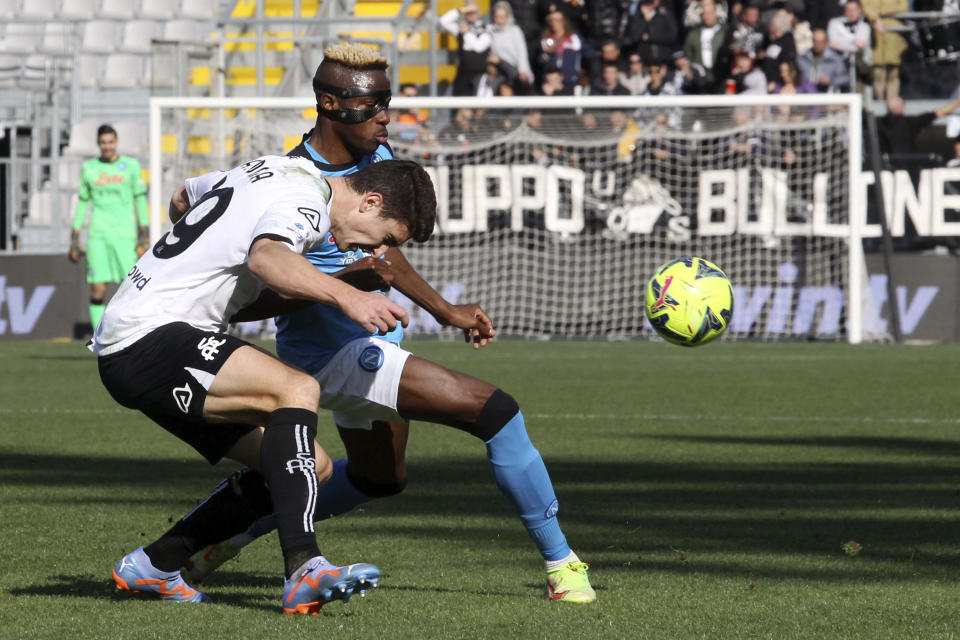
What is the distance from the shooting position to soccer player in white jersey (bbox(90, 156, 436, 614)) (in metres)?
4.20

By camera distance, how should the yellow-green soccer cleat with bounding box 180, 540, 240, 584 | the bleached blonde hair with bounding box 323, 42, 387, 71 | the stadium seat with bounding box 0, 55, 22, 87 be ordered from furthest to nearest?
the stadium seat with bounding box 0, 55, 22, 87 → the bleached blonde hair with bounding box 323, 42, 387, 71 → the yellow-green soccer cleat with bounding box 180, 540, 240, 584

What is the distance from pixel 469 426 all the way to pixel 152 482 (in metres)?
3.27

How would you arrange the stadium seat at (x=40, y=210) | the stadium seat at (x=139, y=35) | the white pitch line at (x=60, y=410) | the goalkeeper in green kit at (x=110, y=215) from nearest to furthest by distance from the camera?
the white pitch line at (x=60, y=410), the goalkeeper in green kit at (x=110, y=215), the stadium seat at (x=40, y=210), the stadium seat at (x=139, y=35)

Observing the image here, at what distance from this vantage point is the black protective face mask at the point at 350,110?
5.38 m

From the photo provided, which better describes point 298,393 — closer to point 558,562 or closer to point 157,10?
point 558,562

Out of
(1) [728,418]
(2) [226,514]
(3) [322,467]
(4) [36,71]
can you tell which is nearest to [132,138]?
(4) [36,71]

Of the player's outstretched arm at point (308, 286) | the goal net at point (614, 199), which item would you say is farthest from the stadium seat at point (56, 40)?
the player's outstretched arm at point (308, 286)

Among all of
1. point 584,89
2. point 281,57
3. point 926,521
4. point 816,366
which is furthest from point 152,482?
point 281,57

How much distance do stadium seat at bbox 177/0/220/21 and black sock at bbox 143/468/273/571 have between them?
20.1m

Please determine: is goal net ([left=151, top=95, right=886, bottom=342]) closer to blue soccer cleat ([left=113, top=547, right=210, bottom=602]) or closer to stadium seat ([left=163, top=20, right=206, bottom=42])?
stadium seat ([left=163, top=20, right=206, bottom=42])

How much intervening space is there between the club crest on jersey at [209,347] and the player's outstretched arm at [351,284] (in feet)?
1.34

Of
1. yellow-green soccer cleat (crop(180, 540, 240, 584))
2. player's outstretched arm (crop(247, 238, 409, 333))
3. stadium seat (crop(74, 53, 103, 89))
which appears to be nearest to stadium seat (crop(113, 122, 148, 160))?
stadium seat (crop(74, 53, 103, 89))

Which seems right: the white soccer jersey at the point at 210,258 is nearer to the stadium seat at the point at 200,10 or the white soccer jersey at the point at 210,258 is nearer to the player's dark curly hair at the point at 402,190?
the player's dark curly hair at the point at 402,190

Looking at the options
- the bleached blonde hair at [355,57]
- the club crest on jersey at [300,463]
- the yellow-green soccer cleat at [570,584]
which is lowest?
the yellow-green soccer cleat at [570,584]
